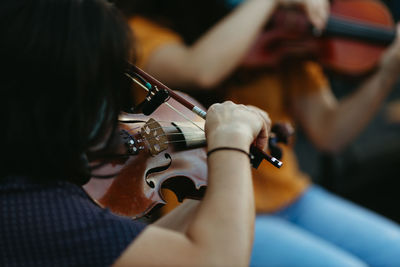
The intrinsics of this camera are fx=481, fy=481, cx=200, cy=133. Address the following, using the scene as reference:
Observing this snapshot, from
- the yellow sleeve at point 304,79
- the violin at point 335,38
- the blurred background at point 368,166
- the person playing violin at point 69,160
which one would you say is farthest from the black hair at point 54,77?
the blurred background at point 368,166

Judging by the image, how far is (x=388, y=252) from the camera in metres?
1.00

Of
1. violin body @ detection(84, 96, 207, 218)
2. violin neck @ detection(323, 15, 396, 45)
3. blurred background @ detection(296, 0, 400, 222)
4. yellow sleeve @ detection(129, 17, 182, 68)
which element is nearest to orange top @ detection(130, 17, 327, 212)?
yellow sleeve @ detection(129, 17, 182, 68)

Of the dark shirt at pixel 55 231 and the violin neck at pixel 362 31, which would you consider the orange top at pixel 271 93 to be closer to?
the violin neck at pixel 362 31

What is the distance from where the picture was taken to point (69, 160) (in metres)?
0.48

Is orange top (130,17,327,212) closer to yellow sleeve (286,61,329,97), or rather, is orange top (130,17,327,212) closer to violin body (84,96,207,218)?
yellow sleeve (286,61,329,97)

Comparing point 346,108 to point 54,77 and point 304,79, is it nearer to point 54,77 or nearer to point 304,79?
point 304,79

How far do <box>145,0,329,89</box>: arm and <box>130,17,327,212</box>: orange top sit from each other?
36 mm

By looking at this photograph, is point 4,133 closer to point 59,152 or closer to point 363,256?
point 59,152

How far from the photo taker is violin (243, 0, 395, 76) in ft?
3.52

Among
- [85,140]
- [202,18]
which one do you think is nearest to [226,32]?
[202,18]

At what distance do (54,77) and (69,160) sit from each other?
9 cm

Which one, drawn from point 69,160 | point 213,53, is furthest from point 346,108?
point 69,160

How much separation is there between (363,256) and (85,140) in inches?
29.8

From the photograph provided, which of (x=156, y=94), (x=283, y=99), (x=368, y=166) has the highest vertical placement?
(x=156, y=94)
